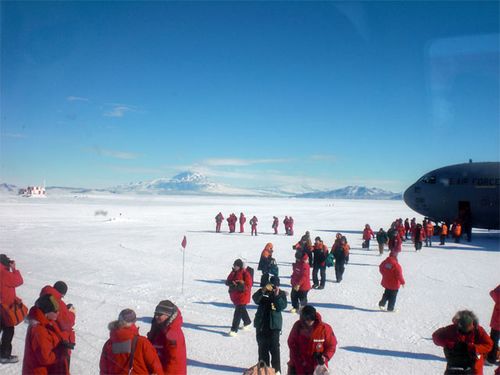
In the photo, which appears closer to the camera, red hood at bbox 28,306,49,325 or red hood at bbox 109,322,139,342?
red hood at bbox 109,322,139,342

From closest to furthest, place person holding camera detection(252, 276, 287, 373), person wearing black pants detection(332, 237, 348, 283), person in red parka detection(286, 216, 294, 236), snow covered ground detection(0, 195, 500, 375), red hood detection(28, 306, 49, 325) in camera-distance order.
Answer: red hood detection(28, 306, 49, 325) < person holding camera detection(252, 276, 287, 373) < snow covered ground detection(0, 195, 500, 375) < person wearing black pants detection(332, 237, 348, 283) < person in red parka detection(286, 216, 294, 236)

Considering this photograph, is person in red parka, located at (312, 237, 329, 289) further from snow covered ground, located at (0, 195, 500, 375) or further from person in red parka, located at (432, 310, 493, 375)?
person in red parka, located at (432, 310, 493, 375)

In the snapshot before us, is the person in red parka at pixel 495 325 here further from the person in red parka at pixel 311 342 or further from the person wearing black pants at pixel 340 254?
the person wearing black pants at pixel 340 254

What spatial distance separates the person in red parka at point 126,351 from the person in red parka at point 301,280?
5.74 meters

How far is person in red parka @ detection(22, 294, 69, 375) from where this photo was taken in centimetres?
453

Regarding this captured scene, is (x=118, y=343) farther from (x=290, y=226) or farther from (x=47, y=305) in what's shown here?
(x=290, y=226)

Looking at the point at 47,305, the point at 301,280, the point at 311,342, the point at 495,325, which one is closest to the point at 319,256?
the point at 301,280

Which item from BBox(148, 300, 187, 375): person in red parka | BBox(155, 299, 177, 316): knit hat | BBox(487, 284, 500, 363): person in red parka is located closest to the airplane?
BBox(487, 284, 500, 363): person in red parka

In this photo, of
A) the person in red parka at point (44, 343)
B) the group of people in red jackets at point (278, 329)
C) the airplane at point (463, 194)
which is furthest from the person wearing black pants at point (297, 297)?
the airplane at point (463, 194)

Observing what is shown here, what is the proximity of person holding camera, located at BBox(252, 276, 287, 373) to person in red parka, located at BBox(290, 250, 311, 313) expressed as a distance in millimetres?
3156

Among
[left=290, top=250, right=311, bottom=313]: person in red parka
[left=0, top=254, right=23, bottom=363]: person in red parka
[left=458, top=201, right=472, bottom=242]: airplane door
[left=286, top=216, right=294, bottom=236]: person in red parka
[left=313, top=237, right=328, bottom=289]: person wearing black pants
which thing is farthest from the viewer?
[left=286, top=216, right=294, bottom=236]: person in red parka

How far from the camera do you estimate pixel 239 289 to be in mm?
7832

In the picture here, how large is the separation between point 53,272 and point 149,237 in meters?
10.1

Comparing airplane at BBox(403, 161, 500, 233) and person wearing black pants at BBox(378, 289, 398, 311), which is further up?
airplane at BBox(403, 161, 500, 233)
